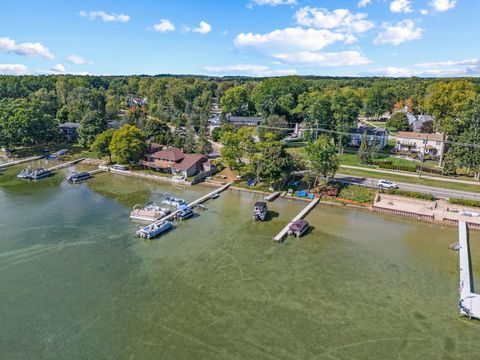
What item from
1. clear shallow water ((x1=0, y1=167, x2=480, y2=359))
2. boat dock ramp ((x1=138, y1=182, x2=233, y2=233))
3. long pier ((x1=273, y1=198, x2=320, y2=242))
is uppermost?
boat dock ramp ((x1=138, y1=182, x2=233, y2=233))

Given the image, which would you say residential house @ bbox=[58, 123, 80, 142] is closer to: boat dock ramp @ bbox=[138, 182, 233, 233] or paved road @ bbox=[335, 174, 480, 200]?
boat dock ramp @ bbox=[138, 182, 233, 233]

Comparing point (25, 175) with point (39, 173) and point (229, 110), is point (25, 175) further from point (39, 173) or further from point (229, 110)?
point (229, 110)

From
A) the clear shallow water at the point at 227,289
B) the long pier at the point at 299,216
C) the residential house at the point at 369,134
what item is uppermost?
the residential house at the point at 369,134

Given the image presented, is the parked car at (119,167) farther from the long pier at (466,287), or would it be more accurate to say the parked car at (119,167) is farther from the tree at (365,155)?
the long pier at (466,287)

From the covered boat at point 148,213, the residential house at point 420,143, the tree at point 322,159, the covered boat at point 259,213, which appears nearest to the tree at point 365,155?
the residential house at point 420,143

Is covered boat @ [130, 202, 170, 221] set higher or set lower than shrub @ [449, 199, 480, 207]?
lower

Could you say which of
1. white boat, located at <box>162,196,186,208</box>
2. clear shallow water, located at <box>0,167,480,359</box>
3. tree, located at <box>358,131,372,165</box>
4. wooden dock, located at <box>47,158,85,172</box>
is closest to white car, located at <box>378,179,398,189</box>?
clear shallow water, located at <box>0,167,480,359</box>
